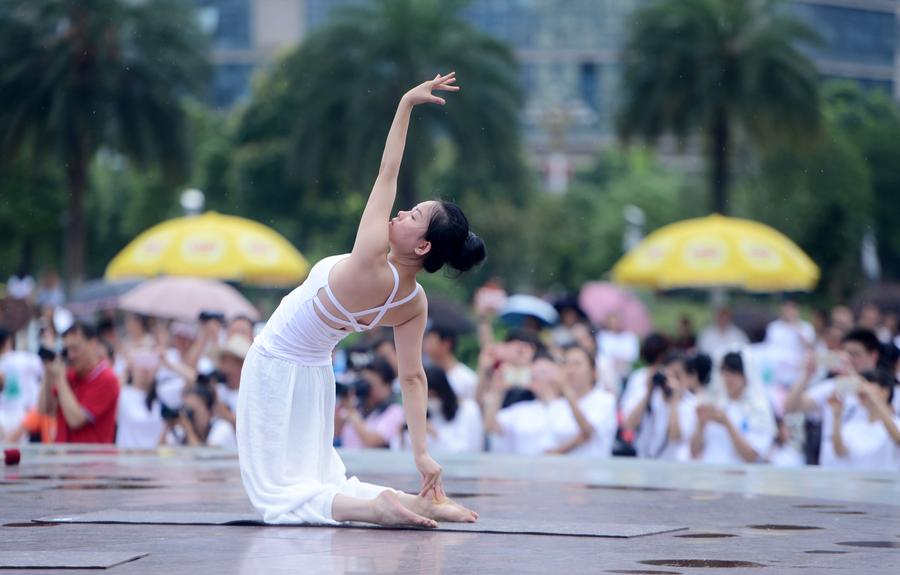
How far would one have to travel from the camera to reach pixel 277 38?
349 ft

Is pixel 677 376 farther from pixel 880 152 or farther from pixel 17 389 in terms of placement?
pixel 880 152

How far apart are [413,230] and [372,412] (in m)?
5.71

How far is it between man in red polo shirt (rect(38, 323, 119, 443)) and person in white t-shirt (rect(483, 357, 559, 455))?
2780 mm

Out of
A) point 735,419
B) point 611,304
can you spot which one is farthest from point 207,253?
point 735,419

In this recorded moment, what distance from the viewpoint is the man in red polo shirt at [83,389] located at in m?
12.0

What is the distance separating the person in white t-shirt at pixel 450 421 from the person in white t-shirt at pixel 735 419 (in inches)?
63.4

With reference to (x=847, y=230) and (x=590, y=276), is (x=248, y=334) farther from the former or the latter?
(x=590, y=276)

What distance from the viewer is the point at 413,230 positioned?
725 centimetres

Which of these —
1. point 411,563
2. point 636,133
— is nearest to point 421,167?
point 636,133

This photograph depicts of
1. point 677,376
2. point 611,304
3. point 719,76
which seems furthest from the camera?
point 719,76

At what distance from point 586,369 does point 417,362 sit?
4771 mm

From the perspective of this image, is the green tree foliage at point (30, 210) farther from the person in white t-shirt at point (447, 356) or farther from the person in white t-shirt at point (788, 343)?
the person in white t-shirt at point (447, 356)

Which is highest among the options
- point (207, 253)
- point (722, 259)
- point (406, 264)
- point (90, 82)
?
point (90, 82)

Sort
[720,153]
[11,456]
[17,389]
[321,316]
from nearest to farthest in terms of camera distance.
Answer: [321,316] → [11,456] → [17,389] → [720,153]
